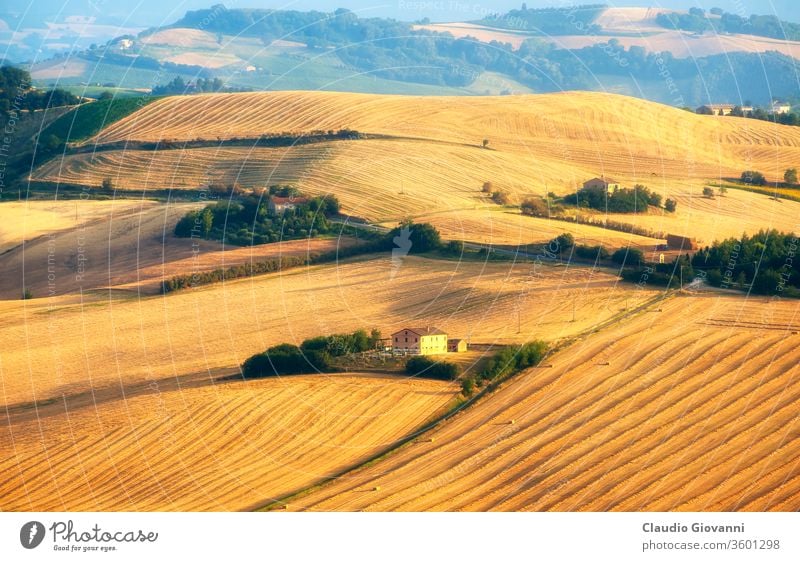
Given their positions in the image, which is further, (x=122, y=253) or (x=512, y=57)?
(x=512, y=57)

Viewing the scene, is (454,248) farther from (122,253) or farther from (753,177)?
(753,177)

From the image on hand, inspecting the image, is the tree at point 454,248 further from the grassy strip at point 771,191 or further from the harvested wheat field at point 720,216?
the grassy strip at point 771,191

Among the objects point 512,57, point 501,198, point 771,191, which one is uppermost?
point 512,57

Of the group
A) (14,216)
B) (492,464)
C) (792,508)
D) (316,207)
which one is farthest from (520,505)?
(14,216)

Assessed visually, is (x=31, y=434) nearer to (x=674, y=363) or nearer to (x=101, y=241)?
(x=674, y=363)

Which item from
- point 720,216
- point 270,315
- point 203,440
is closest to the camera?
point 203,440

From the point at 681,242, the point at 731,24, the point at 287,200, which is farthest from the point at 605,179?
the point at 731,24

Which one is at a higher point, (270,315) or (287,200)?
(287,200)

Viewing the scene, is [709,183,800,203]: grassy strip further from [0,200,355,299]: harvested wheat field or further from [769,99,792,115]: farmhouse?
[769,99,792,115]: farmhouse
